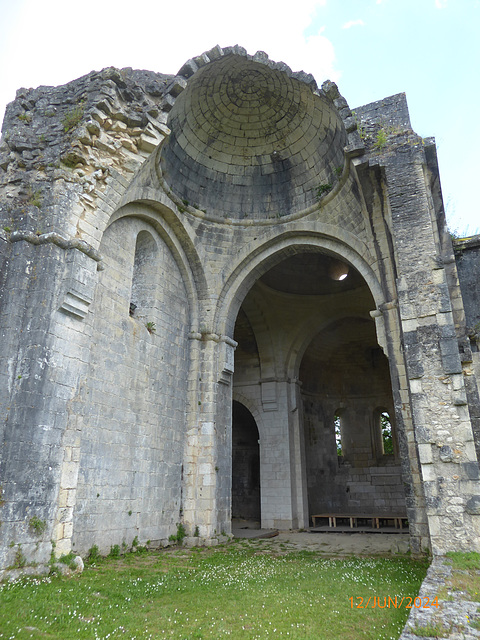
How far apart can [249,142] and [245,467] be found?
38.0 ft

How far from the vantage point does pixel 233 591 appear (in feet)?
18.1

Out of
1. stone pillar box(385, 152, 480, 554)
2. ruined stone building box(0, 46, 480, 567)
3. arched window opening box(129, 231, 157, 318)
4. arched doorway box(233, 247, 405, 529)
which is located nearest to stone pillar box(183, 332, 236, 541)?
ruined stone building box(0, 46, 480, 567)

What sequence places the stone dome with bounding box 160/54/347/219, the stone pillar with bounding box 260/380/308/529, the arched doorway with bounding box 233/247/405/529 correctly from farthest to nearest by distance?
the arched doorway with bounding box 233/247/405/529, the stone pillar with bounding box 260/380/308/529, the stone dome with bounding box 160/54/347/219

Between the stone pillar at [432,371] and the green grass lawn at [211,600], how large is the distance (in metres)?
0.97

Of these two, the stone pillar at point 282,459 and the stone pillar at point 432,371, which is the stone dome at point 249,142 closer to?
the stone pillar at point 432,371

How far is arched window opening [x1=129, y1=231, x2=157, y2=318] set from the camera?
998cm

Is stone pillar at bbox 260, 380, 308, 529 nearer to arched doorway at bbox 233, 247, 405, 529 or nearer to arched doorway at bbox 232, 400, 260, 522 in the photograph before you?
arched doorway at bbox 233, 247, 405, 529

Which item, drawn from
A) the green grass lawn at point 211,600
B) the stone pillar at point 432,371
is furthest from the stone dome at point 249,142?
the green grass lawn at point 211,600

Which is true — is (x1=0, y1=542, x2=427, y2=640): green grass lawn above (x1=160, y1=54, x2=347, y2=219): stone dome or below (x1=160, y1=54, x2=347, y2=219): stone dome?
below

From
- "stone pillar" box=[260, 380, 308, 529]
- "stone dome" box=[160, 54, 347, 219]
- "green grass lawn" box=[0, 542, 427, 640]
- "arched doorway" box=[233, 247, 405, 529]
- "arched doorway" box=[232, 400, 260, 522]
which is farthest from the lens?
"arched doorway" box=[232, 400, 260, 522]

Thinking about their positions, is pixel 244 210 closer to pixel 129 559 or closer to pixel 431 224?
pixel 431 224

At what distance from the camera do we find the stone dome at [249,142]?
33.8 feet

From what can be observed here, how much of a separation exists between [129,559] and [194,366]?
4.32 metres

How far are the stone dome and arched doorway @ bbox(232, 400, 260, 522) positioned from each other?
26.6 ft
